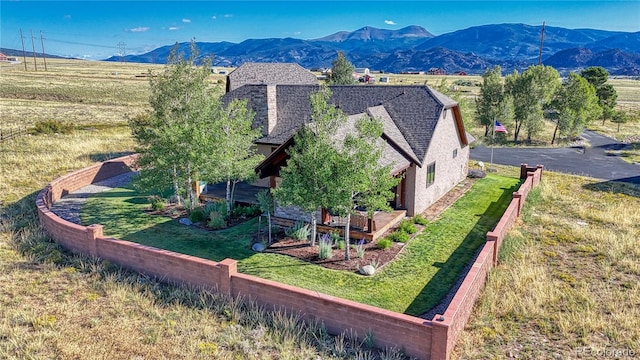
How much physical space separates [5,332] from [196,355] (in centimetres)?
492

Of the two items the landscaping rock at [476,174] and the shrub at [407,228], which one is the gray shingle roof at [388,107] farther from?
the landscaping rock at [476,174]

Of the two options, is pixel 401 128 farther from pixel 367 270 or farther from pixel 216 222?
pixel 216 222

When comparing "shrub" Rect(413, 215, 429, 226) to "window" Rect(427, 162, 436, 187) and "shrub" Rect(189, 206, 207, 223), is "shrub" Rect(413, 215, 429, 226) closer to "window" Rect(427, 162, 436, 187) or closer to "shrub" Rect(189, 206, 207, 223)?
"window" Rect(427, 162, 436, 187)

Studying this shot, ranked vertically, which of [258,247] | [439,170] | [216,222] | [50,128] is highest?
[50,128]

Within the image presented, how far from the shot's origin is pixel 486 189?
2648cm

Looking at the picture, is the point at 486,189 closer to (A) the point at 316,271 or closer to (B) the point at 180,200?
(A) the point at 316,271

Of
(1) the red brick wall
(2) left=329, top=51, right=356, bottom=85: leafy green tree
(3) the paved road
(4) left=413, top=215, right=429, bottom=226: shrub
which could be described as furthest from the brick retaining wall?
(2) left=329, top=51, right=356, bottom=85: leafy green tree

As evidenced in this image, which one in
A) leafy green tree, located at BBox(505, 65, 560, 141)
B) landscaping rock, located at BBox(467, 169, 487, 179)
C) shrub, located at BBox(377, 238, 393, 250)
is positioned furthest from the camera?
leafy green tree, located at BBox(505, 65, 560, 141)

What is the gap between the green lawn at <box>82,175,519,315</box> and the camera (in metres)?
13.4

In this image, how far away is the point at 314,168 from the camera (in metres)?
14.9

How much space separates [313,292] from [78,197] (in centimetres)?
1788

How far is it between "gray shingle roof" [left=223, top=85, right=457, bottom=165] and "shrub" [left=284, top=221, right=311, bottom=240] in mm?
5053

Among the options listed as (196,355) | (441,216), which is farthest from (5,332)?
(441,216)

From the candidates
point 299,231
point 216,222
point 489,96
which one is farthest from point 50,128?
point 489,96
